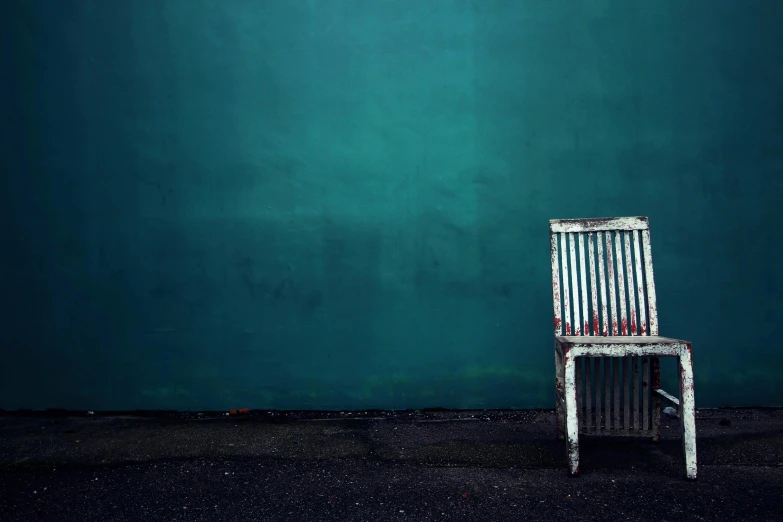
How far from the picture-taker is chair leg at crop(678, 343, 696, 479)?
1.76 m

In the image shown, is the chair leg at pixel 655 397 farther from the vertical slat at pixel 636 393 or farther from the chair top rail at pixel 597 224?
the chair top rail at pixel 597 224

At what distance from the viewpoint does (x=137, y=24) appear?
2785 millimetres

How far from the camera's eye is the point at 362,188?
275cm

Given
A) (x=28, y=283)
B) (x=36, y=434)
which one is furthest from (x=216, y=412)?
(x=28, y=283)

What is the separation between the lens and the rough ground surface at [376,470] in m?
1.61

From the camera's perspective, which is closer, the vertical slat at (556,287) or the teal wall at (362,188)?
the vertical slat at (556,287)

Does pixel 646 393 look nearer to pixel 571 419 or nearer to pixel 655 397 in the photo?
pixel 655 397

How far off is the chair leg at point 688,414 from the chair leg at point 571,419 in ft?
1.22

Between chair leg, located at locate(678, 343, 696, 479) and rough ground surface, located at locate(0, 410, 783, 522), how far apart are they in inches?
3.0

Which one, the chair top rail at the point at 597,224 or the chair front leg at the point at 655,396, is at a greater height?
the chair top rail at the point at 597,224

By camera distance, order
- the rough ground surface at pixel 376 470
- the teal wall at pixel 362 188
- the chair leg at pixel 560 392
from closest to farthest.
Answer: the rough ground surface at pixel 376 470 < the chair leg at pixel 560 392 < the teal wall at pixel 362 188

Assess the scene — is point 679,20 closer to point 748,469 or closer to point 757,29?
point 757,29

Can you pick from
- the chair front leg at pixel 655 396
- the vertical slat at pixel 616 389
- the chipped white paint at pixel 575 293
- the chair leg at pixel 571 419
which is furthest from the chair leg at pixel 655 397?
the chair leg at pixel 571 419

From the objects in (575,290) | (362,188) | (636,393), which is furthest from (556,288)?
(362,188)
